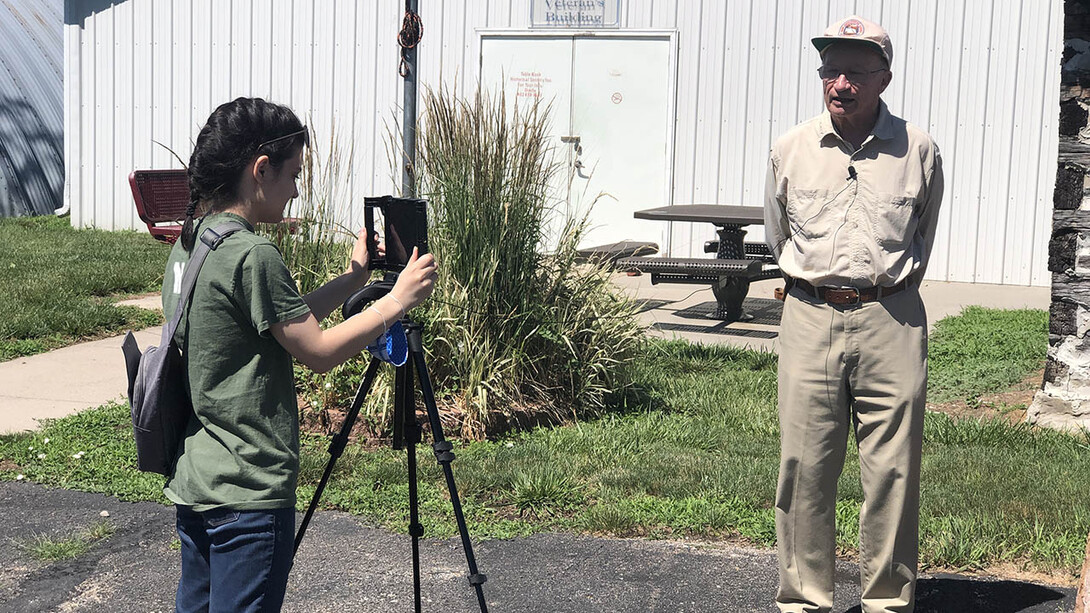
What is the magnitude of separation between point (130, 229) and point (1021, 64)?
35.6ft

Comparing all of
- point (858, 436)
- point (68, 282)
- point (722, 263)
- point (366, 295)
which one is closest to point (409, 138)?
point (722, 263)

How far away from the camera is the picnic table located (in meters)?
9.36

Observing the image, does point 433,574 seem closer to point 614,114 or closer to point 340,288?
point 340,288

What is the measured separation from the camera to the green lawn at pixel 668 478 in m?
4.89

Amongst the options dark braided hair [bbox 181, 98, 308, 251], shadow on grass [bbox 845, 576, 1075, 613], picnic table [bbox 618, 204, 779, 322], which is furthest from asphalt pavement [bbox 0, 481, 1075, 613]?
picnic table [bbox 618, 204, 779, 322]

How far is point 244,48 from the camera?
15.2 m

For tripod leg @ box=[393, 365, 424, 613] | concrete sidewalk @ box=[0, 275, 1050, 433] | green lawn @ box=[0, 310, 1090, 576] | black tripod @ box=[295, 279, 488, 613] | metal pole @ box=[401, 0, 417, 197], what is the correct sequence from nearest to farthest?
black tripod @ box=[295, 279, 488, 613] < tripod leg @ box=[393, 365, 424, 613] < green lawn @ box=[0, 310, 1090, 576] < metal pole @ box=[401, 0, 417, 197] < concrete sidewalk @ box=[0, 275, 1050, 433]

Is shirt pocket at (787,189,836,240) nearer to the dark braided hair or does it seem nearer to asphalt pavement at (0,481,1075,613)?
asphalt pavement at (0,481,1075,613)

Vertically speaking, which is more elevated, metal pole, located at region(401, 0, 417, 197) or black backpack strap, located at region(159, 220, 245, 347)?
metal pole, located at region(401, 0, 417, 197)

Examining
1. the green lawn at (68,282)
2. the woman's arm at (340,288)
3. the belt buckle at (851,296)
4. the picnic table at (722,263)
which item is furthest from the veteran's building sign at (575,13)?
the woman's arm at (340,288)

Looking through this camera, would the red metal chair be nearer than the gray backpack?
No

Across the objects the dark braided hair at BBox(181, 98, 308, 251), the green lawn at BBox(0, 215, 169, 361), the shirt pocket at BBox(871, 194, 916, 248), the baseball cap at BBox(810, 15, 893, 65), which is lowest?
the green lawn at BBox(0, 215, 169, 361)

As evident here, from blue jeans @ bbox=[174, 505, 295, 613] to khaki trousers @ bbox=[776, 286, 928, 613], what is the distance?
6.15 ft

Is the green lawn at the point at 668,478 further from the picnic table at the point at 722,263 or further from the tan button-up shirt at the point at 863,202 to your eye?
the picnic table at the point at 722,263
